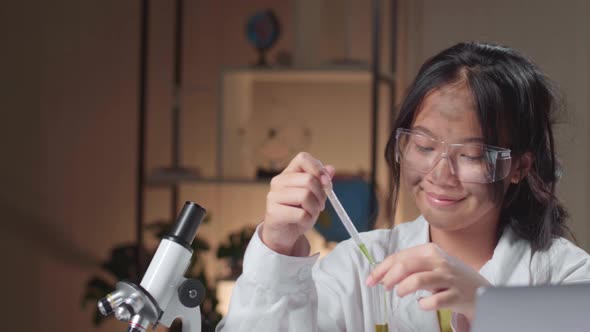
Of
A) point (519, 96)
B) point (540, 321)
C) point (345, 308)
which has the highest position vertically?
point (519, 96)

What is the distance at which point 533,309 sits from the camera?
0.77m

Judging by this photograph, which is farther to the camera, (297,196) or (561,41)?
(561,41)

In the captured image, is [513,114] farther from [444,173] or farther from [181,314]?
[181,314]

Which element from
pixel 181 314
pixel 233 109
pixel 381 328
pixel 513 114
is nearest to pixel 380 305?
pixel 381 328

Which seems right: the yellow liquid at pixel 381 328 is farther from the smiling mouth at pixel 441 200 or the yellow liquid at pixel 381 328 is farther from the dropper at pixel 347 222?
the smiling mouth at pixel 441 200

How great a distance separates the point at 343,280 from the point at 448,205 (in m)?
0.24

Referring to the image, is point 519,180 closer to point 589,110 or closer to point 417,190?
point 417,190

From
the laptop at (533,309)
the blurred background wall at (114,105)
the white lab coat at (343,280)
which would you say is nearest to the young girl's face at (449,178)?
the white lab coat at (343,280)

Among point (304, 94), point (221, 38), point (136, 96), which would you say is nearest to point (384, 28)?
point (304, 94)

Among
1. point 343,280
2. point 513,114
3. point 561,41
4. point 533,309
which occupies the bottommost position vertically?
point 343,280

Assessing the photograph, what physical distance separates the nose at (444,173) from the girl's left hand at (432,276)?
218 mm

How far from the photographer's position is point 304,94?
4.44m

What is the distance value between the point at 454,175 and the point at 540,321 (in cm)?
48

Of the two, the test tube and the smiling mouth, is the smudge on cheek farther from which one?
the test tube
